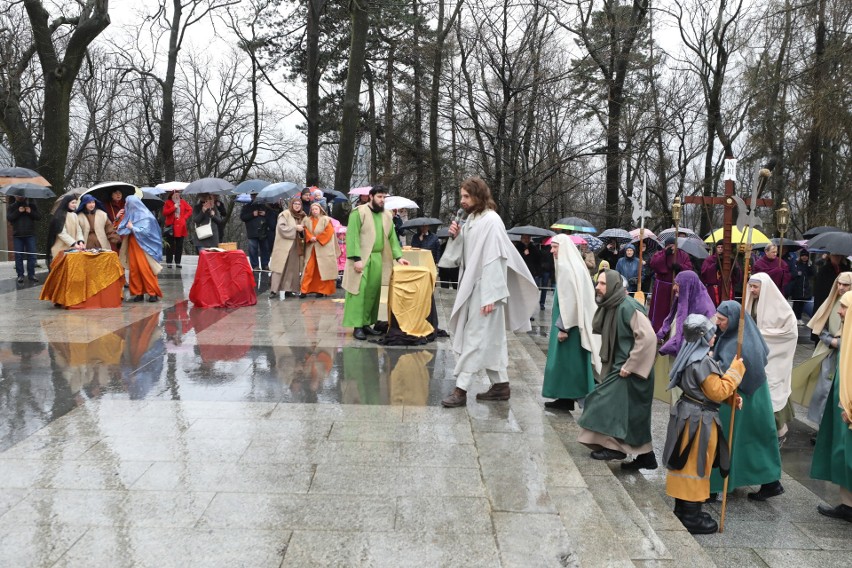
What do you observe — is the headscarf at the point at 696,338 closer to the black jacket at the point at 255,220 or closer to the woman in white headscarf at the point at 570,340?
the woman in white headscarf at the point at 570,340

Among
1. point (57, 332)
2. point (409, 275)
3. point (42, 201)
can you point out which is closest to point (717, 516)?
point (409, 275)

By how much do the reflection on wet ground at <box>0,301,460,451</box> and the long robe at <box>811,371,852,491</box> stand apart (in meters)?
2.91

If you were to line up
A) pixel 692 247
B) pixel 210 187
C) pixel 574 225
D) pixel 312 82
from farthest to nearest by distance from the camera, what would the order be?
pixel 312 82 < pixel 574 225 < pixel 210 187 < pixel 692 247

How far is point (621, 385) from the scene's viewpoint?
5.76 metres

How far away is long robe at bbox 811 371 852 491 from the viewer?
5.43 metres

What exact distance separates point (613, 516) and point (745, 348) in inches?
66.3

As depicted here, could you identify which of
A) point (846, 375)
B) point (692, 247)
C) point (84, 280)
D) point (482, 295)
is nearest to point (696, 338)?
point (846, 375)

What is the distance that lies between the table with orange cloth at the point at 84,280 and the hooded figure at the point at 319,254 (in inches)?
116

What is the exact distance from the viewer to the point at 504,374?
21.2ft

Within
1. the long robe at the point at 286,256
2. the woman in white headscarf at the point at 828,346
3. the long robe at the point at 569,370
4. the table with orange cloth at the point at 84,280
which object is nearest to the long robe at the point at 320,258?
the long robe at the point at 286,256

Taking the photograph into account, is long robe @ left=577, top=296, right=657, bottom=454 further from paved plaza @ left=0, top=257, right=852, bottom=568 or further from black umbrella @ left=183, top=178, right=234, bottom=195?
black umbrella @ left=183, top=178, right=234, bottom=195

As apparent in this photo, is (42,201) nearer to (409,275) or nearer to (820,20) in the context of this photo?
(409,275)

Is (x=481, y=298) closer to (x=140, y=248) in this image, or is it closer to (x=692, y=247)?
(x=692, y=247)

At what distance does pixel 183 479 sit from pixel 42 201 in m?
14.6
